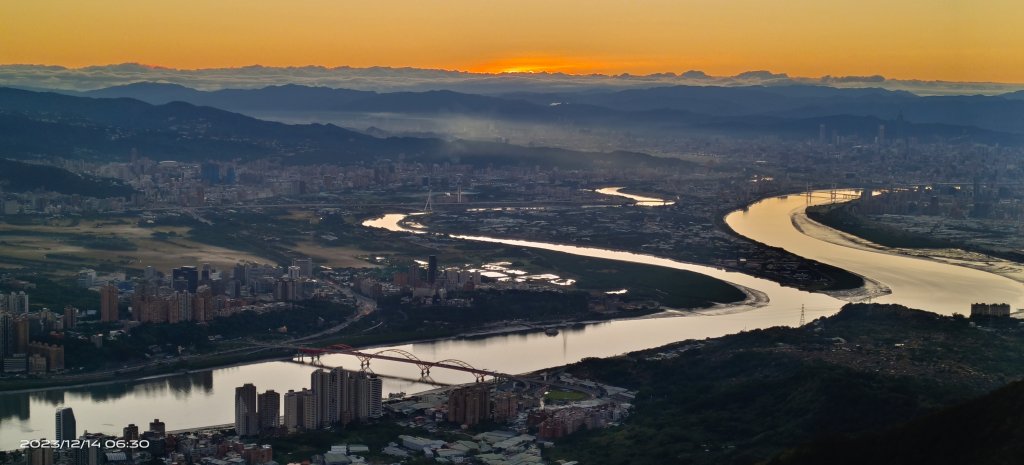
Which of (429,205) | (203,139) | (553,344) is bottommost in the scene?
(429,205)

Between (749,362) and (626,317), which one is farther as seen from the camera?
(626,317)

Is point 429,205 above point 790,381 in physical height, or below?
below

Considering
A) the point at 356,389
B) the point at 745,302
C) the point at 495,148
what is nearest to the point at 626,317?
the point at 745,302

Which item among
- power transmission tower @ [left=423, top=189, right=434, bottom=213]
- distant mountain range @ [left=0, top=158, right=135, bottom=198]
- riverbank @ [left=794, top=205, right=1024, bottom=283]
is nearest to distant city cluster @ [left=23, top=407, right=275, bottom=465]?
riverbank @ [left=794, top=205, right=1024, bottom=283]

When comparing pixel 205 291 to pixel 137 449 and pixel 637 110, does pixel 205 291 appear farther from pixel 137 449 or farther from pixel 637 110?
pixel 637 110

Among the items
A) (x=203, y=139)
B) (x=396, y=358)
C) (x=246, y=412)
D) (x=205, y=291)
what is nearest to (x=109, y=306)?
(x=205, y=291)

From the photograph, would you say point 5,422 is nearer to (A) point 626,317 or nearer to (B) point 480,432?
(B) point 480,432

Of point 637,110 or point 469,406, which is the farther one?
point 637,110

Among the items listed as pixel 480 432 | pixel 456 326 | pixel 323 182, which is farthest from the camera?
pixel 323 182

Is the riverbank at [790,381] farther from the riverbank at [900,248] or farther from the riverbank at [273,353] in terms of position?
the riverbank at [900,248]
